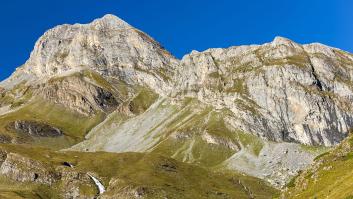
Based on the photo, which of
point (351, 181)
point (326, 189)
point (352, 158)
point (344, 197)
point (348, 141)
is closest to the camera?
point (344, 197)

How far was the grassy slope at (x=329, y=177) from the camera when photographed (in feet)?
261

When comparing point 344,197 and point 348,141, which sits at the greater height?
point 348,141

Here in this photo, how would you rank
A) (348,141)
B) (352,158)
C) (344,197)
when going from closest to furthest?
(344,197) < (352,158) < (348,141)

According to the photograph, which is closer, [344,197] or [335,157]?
[344,197]

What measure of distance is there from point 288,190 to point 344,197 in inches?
1448

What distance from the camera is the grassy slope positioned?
79562mm

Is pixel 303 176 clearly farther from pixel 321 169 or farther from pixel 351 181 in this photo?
pixel 351 181

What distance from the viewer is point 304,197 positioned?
89.4 meters

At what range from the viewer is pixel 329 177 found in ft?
300

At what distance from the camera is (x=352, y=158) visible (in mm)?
Answer: 96375

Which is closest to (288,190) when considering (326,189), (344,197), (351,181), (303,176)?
(303,176)

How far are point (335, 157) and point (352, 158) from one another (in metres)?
5.62

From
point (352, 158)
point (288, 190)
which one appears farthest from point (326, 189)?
point (288, 190)

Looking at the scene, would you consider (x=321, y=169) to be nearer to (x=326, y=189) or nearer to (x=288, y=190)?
(x=288, y=190)
